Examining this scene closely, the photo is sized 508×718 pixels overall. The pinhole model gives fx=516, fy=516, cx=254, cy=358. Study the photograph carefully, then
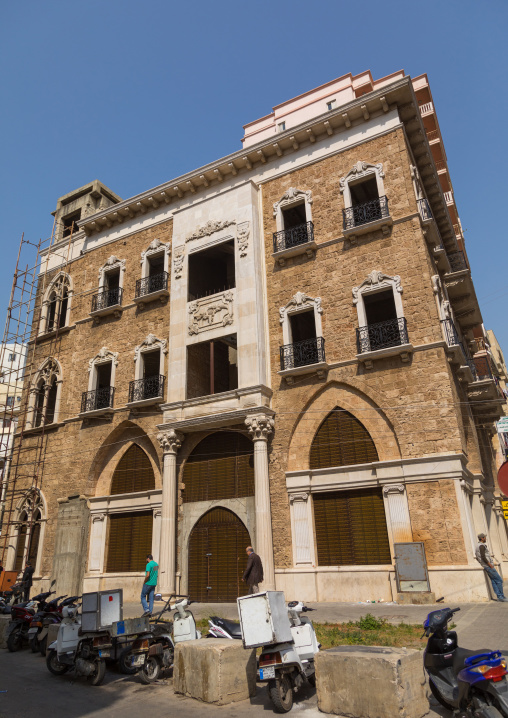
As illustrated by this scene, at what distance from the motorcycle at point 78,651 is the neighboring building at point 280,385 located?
305 inches

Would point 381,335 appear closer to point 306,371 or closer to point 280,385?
point 306,371

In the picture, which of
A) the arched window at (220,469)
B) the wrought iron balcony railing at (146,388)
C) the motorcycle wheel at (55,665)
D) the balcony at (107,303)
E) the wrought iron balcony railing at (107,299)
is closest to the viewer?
the motorcycle wheel at (55,665)

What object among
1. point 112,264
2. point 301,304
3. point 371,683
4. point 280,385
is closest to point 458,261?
point 301,304

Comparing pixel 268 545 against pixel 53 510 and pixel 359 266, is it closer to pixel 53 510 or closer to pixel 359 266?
pixel 359 266

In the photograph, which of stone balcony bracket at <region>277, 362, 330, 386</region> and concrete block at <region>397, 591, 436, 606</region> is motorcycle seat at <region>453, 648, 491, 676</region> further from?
stone balcony bracket at <region>277, 362, 330, 386</region>

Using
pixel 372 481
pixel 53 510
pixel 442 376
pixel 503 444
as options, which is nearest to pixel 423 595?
pixel 372 481

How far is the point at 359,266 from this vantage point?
1747 cm

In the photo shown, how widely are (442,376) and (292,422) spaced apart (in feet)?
16.3

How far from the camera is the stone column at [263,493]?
612 inches

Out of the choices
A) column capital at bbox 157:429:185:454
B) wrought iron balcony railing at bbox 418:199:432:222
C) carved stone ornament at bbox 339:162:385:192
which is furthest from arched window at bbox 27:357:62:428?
wrought iron balcony railing at bbox 418:199:432:222

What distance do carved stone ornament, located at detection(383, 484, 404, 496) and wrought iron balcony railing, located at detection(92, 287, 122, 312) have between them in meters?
14.1

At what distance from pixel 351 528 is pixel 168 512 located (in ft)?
20.7

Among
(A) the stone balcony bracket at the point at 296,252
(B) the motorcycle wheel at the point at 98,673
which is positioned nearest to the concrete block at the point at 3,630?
(B) the motorcycle wheel at the point at 98,673

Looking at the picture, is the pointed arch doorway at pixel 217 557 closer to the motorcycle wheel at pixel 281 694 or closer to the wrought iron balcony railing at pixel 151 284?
the wrought iron balcony railing at pixel 151 284
